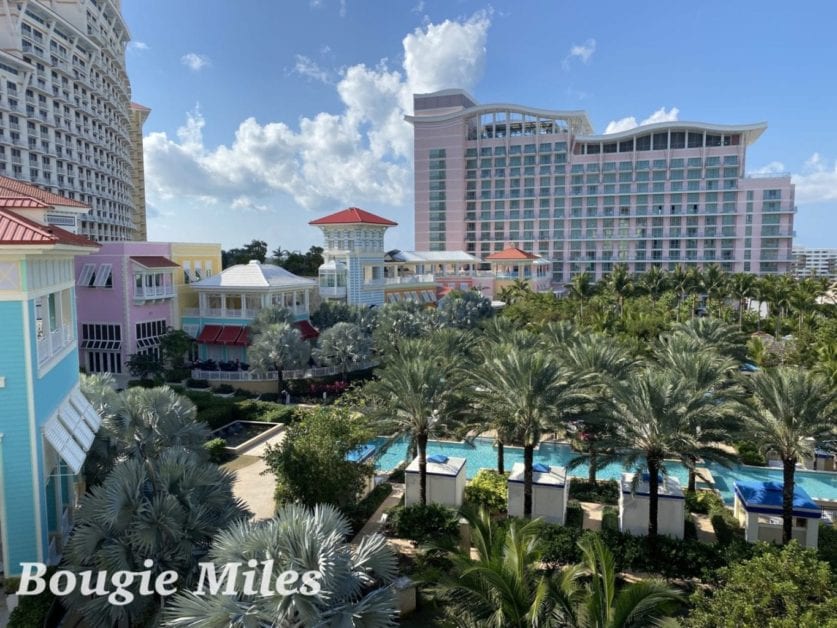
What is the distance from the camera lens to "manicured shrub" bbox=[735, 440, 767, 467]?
2400 centimetres

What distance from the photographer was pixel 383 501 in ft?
64.2

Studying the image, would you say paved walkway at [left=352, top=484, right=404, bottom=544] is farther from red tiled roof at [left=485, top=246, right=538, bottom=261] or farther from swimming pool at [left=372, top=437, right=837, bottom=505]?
red tiled roof at [left=485, top=246, right=538, bottom=261]

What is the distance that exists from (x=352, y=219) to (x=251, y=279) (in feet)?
39.3

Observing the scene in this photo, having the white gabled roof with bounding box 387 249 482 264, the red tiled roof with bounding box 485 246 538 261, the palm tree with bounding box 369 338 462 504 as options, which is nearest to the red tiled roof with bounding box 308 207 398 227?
the white gabled roof with bounding box 387 249 482 264

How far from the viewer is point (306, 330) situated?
43.1 m

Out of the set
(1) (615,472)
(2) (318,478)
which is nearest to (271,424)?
(2) (318,478)

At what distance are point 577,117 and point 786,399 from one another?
88.0m

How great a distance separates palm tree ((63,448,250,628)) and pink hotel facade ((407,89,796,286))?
91.9m

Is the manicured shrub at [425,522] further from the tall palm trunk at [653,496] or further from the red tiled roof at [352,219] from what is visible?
the red tiled roof at [352,219]

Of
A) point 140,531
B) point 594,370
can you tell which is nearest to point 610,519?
point 594,370

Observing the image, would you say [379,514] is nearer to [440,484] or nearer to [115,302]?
[440,484]

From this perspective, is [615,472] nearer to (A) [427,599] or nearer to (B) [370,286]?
(A) [427,599]

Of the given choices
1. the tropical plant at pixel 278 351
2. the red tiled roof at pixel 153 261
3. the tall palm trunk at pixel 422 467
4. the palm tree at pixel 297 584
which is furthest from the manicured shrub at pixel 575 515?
the red tiled roof at pixel 153 261

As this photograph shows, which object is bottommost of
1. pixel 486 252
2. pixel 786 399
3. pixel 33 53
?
pixel 786 399
